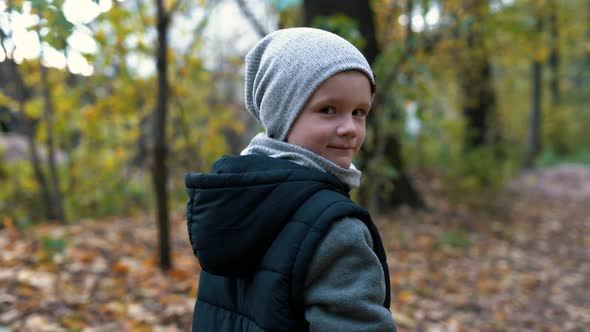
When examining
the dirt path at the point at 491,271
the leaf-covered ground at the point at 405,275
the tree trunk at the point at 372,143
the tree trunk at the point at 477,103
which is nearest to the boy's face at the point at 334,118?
the leaf-covered ground at the point at 405,275

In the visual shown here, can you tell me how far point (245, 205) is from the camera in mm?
1259

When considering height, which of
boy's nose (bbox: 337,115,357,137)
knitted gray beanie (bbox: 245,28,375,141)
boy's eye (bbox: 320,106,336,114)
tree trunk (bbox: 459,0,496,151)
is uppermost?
knitted gray beanie (bbox: 245,28,375,141)

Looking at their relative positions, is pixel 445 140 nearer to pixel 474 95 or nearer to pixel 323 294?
pixel 474 95

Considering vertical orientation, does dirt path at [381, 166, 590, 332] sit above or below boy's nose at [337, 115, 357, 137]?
below

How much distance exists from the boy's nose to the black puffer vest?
0.12 m

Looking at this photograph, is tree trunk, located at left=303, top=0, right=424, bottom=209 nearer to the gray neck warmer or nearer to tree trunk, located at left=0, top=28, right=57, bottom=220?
the gray neck warmer

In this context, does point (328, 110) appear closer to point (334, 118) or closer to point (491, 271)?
point (334, 118)

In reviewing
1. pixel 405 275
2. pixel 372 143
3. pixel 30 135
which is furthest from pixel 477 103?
pixel 30 135

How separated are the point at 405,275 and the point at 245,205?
4.42 m

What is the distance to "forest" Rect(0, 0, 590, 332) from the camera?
3689mm

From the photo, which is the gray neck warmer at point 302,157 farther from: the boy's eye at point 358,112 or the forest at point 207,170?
the forest at point 207,170

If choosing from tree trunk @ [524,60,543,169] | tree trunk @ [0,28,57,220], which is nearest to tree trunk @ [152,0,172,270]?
tree trunk @ [0,28,57,220]

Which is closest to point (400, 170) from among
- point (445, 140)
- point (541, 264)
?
point (541, 264)

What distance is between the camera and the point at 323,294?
1.15 m
